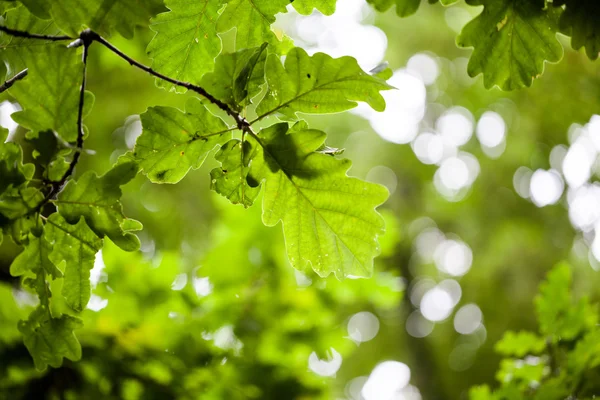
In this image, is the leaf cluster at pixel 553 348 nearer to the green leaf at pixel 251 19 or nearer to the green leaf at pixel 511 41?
the green leaf at pixel 511 41

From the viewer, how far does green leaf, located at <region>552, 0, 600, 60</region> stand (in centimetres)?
77

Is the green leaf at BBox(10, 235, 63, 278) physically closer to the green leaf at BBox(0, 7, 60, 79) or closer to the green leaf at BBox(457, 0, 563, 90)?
the green leaf at BBox(0, 7, 60, 79)

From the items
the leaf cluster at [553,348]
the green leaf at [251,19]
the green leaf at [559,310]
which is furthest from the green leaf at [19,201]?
the green leaf at [559,310]

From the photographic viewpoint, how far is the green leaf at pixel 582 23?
769 millimetres

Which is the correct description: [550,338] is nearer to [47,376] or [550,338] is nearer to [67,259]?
[67,259]

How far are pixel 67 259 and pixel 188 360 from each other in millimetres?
1032

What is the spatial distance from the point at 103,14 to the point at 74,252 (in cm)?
34

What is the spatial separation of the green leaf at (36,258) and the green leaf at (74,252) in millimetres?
Result: 16

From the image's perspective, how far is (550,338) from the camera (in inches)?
55.1

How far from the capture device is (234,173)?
0.80 metres

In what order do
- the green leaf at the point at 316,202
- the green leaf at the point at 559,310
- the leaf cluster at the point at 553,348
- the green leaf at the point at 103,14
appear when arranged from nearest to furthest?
1. the green leaf at the point at 103,14
2. the green leaf at the point at 316,202
3. the leaf cluster at the point at 553,348
4. the green leaf at the point at 559,310

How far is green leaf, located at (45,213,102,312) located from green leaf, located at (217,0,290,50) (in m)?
0.37

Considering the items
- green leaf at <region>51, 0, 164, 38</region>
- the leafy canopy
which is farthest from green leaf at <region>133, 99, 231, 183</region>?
green leaf at <region>51, 0, 164, 38</region>

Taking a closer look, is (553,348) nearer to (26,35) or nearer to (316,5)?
(316,5)
